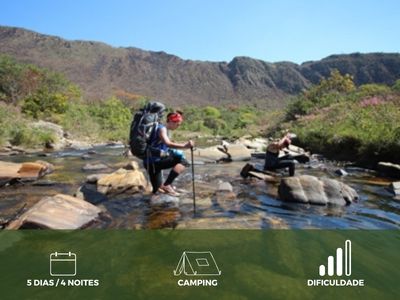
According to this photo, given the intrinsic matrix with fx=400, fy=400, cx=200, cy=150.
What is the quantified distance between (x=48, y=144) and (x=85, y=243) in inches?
725

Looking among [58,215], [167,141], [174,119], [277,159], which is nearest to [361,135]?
[277,159]

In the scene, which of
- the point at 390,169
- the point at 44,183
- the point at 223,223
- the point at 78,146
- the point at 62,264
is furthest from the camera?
the point at 78,146

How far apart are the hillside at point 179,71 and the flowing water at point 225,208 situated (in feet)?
392

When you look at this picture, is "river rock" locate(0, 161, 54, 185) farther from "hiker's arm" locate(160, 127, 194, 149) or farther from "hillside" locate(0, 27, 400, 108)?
"hillside" locate(0, 27, 400, 108)

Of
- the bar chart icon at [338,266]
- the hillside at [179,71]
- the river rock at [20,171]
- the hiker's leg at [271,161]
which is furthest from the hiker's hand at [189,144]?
the hillside at [179,71]

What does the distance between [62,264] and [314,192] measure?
14.5 feet

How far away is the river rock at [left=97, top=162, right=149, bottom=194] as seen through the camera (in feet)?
23.5

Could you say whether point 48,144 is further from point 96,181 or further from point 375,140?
point 375,140

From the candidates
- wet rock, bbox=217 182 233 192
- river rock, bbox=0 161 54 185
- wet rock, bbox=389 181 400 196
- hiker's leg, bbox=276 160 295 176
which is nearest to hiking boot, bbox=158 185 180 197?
→ wet rock, bbox=217 182 233 192

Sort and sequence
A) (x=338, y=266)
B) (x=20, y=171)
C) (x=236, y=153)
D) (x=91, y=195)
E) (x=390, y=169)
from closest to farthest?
(x=338, y=266), (x=91, y=195), (x=20, y=171), (x=390, y=169), (x=236, y=153)

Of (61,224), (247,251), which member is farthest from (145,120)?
(247,251)

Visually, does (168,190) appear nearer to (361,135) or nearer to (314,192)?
(314,192)

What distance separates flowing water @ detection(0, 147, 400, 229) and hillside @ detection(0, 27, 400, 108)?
119525mm

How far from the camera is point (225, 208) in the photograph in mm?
5941
